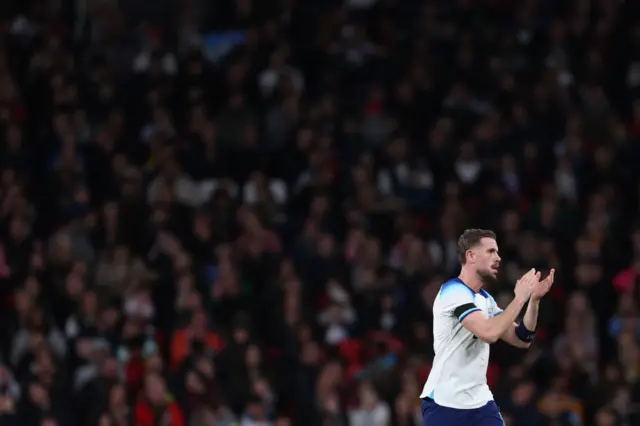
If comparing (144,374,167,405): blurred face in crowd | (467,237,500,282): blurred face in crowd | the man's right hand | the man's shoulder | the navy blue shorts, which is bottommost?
(144,374,167,405): blurred face in crowd

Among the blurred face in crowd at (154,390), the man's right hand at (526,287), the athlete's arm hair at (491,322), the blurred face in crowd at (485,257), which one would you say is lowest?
the blurred face in crowd at (154,390)

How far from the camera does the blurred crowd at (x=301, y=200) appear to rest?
1464cm

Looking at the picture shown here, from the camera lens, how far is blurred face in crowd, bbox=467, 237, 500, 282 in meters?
9.12

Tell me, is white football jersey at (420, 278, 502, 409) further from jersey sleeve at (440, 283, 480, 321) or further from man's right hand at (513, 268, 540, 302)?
man's right hand at (513, 268, 540, 302)

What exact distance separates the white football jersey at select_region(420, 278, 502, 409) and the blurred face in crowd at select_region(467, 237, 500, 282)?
0.52 feet

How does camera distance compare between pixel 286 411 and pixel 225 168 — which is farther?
pixel 225 168

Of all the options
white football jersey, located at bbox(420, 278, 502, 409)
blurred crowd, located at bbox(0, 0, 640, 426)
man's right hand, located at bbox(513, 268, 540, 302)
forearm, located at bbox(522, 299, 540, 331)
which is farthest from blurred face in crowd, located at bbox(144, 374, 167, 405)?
man's right hand, located at bbox(513, 268, 540, 302)

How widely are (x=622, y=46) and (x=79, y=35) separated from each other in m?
6.77

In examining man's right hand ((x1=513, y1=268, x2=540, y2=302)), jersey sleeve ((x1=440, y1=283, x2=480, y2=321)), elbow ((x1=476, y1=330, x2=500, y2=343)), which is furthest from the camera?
jersey sleeve ((x1=440, y1=283, x2=480, y2=321))

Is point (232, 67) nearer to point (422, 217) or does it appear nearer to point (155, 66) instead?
point (155, 66)

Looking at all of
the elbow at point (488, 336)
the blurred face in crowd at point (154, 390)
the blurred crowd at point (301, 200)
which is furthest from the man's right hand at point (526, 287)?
the blurred face in crowd at point (154, 390)

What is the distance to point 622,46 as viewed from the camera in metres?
18.3

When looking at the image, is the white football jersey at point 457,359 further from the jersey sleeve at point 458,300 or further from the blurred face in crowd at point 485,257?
the blurred face in crowd at point 485,257

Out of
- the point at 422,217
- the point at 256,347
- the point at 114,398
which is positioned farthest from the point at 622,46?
the point at 114,398
